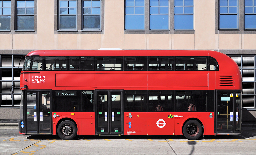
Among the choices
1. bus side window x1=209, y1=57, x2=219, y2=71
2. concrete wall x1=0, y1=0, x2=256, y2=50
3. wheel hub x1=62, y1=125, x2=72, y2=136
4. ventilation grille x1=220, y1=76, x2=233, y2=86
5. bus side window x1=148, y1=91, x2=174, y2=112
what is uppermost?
concrete wall x1=0, y1=0, x2=256, y2=50

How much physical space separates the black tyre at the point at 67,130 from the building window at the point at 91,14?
8.72 m

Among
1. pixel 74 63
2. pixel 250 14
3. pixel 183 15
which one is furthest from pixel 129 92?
pixel 250 14

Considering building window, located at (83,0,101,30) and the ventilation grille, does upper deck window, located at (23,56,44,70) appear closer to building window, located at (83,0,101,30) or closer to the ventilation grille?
the ventilation grille

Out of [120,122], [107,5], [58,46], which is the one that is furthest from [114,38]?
[120,122]

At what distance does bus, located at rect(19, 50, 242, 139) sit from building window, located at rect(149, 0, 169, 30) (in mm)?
7383

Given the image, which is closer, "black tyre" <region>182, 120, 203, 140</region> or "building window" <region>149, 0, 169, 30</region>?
"black tyre" <region>182, 120, 203, 140</region>

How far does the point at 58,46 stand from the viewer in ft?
64.6

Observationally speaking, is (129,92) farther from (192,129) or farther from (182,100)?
(192,129)

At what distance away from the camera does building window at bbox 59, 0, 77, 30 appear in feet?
65.5

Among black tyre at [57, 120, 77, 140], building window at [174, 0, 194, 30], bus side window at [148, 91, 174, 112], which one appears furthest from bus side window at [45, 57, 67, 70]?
building window at [174, 0, 194, 30]

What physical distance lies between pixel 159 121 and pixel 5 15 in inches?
525

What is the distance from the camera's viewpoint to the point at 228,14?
19.8m

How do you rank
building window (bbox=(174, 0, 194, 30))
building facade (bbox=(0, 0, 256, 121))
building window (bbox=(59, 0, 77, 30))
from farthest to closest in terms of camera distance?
building window (bbox=(59, 0, 77, 30)) < building window (bbox=(174, 0, 194, 30)) < building facade (bbox=(0, 0, 256, 121))

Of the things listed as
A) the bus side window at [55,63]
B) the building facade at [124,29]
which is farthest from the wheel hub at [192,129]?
the building facade at [124,29]
